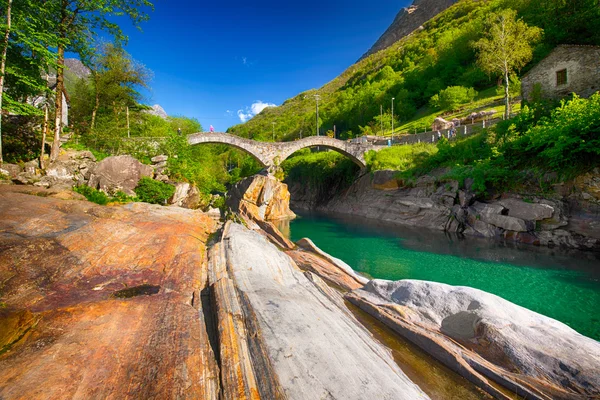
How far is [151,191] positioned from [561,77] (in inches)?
1130

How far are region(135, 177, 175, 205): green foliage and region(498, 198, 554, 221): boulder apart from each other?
19530 millimetres

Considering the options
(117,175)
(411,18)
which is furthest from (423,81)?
(411,18)

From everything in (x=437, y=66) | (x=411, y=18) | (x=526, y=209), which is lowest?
(x=526, y=209)

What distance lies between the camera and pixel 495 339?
14.0 feet

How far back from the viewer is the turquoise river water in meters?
7.48

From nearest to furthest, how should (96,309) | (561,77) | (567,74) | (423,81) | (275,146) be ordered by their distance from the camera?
(96,309) → (567,74) → (561,77) → (275,146) → (423,81)

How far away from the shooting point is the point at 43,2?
44.4 feet

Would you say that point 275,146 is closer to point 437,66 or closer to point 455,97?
point 455,97

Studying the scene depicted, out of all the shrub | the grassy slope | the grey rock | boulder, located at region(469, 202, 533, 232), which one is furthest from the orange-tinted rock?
the grassy slope

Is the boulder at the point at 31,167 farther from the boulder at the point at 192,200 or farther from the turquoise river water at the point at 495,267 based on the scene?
the turquoise river water at the point at 495,267

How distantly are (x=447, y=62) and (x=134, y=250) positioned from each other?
2659 inches

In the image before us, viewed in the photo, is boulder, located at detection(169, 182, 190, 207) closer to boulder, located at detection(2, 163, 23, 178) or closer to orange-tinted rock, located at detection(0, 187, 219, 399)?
boulder, located at detection(2, 163, 23, 178)

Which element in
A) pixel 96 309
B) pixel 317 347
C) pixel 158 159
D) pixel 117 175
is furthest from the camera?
pixel 158 159

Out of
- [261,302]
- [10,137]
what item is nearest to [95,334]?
[261,302]
